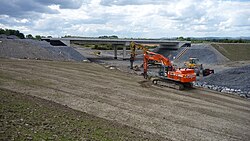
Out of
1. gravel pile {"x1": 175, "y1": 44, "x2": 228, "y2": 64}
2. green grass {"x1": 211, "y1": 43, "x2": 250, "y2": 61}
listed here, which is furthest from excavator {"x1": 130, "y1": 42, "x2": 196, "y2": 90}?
green grass {"x1": 211, "y1": 43, "x2": 250, "y2": 61}

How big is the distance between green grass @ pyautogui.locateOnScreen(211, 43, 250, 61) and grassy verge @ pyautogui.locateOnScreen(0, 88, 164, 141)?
54.0 m

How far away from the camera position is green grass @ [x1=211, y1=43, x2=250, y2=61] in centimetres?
6041

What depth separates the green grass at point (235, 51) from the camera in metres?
60.4

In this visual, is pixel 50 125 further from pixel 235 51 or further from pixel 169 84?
pixel 235 51

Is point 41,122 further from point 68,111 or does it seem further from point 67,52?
point 67,52

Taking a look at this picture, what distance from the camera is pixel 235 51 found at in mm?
63938

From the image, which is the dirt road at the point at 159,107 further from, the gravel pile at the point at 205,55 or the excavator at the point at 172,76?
the gravel pile at the point at 205,55

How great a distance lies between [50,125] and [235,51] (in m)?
62.8

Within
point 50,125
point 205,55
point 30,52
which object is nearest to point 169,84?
point 50,125

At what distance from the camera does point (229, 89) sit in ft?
87.8

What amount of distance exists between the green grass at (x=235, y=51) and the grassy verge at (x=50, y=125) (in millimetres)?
54016

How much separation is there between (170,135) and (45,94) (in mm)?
8794

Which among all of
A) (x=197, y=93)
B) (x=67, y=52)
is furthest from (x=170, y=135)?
(x=67, y=52)

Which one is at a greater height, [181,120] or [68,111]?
[68,111]
